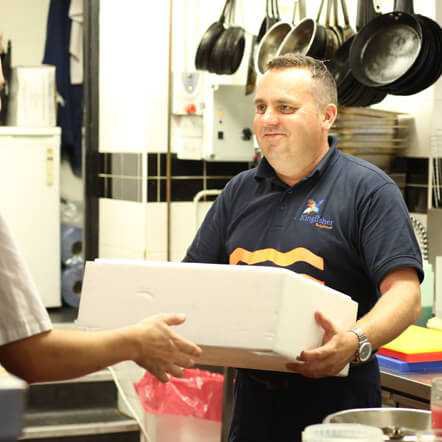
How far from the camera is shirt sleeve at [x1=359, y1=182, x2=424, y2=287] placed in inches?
94.3

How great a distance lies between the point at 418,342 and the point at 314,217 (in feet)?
2.78

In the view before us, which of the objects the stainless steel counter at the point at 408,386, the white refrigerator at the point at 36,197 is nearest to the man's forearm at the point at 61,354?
the stainless steel counter at the point at 408,386

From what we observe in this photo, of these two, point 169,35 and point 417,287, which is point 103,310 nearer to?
point 417,287

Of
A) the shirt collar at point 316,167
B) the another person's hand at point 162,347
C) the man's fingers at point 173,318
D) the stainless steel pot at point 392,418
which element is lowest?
the stainless steel pot at point 392,418

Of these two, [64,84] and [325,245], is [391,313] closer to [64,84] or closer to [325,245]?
[325,245]

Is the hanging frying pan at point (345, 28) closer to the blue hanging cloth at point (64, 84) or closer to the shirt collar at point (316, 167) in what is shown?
the shirt collar at point (316, 167)

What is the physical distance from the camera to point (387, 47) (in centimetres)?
379

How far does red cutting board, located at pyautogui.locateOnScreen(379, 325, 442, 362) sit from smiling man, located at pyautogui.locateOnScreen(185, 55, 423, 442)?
0.50 meters

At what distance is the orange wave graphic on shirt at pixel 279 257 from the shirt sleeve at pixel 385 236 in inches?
4.8

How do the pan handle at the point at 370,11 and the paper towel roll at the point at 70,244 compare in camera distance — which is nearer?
the pan handle at the point at 370,11

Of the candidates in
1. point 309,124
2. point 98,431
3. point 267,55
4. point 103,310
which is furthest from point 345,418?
point 98,431

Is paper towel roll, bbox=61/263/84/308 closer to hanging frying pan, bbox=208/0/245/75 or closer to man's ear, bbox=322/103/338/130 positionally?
hanging frying pan, bbox=208/0/245/75

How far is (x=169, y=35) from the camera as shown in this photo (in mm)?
5355

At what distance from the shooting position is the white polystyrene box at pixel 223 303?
2.09 m
